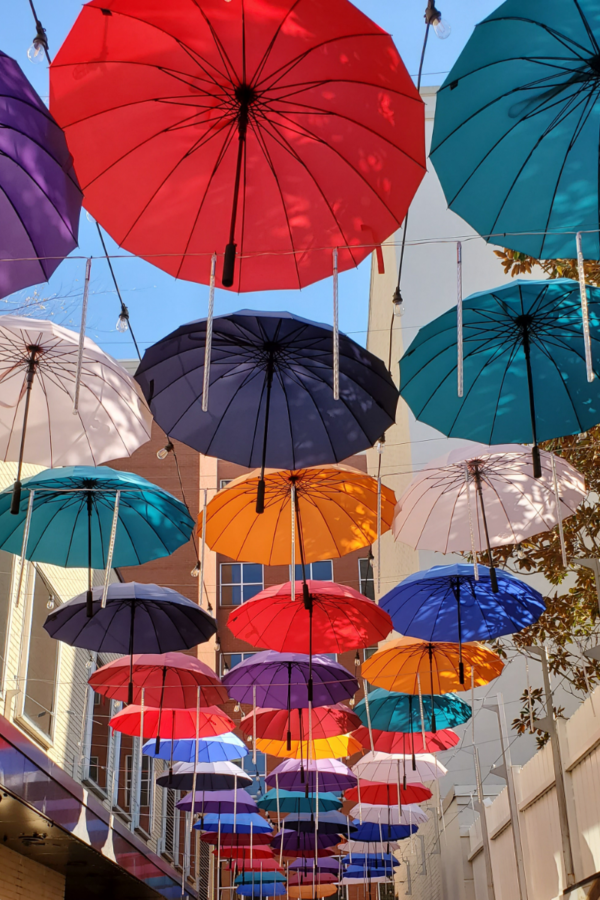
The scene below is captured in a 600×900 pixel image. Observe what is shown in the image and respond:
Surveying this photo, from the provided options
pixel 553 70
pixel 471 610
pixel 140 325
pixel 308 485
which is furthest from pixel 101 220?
pixel 140 325

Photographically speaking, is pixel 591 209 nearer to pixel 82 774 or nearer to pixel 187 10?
pixel 187 10

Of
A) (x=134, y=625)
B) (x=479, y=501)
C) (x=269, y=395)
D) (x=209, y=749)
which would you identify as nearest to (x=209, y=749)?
(x=209, y=749)

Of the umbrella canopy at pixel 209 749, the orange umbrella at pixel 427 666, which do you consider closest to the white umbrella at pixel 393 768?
the umbrella canopy at pixel 209 749

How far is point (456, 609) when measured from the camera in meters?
8.88

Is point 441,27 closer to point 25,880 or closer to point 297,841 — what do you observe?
point 25,880

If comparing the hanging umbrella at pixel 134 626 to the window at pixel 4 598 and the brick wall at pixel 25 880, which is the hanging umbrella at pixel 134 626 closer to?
the window at pixel 4 598

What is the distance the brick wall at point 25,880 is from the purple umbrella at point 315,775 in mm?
3895

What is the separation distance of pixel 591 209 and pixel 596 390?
2.02 metres

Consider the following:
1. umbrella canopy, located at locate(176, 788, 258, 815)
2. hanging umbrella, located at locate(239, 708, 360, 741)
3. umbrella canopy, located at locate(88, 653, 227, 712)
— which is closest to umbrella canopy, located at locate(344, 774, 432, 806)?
umbrella canopy, located at locate(176, 788, 258, 815)

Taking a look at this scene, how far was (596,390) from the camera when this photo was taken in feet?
22.2

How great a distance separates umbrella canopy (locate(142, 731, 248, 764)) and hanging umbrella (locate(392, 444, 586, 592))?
19.2 ft

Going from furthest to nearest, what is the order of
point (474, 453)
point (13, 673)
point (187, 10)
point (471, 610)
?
point (13, 673)
point (471, 610)
point (474, 453)
point (187, 10)

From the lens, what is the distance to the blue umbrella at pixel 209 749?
12781 mm

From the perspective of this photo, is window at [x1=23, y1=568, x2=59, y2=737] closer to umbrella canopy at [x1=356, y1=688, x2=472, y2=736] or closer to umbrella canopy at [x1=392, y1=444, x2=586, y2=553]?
umbrella canopy at [x1=356, y1=688, x2=472, y2=736]
